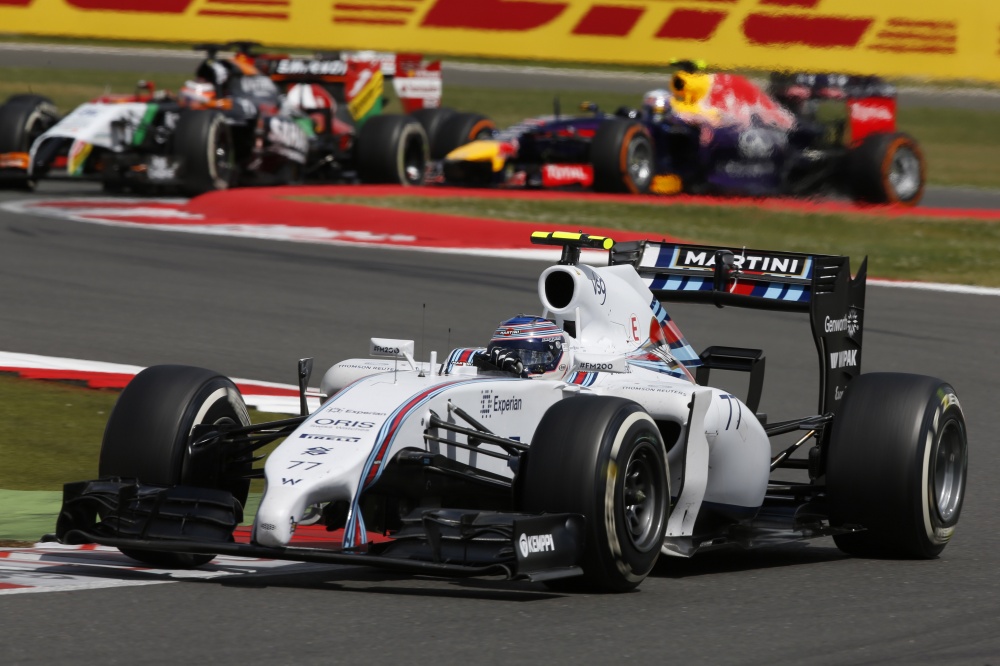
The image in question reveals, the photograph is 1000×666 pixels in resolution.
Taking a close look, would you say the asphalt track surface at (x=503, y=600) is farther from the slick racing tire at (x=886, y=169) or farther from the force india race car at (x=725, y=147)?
the slick racing tire at (x=886, y=169)

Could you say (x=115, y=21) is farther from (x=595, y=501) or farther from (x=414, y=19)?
(x=595, y=501)

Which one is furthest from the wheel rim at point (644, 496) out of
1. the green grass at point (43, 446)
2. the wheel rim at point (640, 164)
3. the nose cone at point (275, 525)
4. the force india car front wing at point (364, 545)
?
the wheel rim at point (640, 164)

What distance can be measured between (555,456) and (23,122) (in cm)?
1711

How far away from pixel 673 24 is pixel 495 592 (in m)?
22.9

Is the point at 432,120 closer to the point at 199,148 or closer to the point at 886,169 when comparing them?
the point at 199,148

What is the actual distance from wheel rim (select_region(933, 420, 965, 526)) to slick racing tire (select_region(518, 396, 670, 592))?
1719 millimetres

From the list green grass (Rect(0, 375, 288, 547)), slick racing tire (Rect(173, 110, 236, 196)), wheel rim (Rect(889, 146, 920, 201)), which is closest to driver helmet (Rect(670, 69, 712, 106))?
wheel rim (Rect(889, 146, 920, 201))

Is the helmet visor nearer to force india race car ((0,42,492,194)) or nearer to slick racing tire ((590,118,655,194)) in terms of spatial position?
force india race car ((0,42,492,194))

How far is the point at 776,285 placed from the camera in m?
8.20

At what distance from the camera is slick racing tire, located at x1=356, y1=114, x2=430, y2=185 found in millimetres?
24016

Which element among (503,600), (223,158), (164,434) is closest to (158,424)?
(164,434)

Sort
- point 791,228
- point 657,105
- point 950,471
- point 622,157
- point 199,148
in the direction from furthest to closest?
point 657,105
point 622,157
point 791,228
point 199,148
point 950,471

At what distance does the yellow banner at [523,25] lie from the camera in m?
26.4

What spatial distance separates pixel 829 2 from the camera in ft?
84.0
